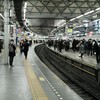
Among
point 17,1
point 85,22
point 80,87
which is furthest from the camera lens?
point 85,22

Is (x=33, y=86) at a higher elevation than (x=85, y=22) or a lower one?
lower

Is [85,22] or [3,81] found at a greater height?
[85,22]

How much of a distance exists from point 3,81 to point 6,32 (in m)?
10.2

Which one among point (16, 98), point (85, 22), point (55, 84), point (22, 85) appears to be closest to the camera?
point (16, 98)

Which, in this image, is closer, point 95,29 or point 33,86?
point 33,86

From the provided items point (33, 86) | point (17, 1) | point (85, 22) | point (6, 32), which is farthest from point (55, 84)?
point (85, 22)

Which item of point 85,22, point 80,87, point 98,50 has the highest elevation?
point 85,22

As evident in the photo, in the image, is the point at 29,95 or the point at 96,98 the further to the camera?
the point at 96,98

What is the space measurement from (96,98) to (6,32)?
11.5m

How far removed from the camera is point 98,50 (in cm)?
2691

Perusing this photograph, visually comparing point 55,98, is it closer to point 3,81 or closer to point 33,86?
point 33,86

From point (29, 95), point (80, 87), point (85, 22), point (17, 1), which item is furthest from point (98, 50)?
point (85, 22)

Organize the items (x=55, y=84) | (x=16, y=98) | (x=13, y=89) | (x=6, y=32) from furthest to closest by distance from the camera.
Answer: (x=6, y=32)
(x=55, y=84)
(x=13, y=89)
(x=16, y=98)

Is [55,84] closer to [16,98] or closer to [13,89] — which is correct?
[13,89]
